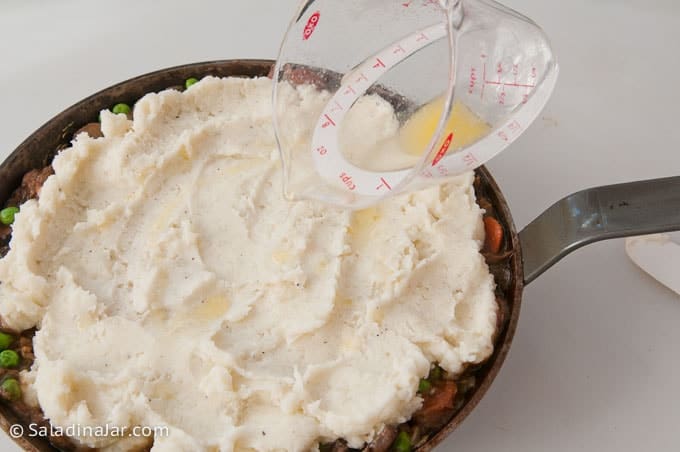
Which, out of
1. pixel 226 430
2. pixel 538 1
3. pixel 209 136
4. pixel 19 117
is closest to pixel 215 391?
pixel 226 430

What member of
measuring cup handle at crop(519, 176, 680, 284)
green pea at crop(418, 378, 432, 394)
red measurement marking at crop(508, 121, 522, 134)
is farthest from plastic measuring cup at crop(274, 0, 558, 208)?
green pea at crop(418, 378, 432, 394)

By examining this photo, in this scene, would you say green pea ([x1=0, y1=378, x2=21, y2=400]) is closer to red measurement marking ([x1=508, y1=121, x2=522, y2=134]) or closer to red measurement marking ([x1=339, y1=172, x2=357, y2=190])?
red measurement marking ([x1=339, y1=172, x2=357, y2=190])

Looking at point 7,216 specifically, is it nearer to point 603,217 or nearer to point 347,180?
point 347,180

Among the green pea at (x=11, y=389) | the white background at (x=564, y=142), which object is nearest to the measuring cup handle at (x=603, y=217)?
the white background at (x=564, y=142)

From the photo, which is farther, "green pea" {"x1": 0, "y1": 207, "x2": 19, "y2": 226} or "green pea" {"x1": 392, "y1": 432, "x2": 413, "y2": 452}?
"green pea" {"x1": 0, "y1": 207, "x2": 19, "y2": 226}

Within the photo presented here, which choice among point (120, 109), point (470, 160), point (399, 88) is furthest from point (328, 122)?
point (120, 109)

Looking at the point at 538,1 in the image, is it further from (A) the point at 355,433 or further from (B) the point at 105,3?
(A) the point at 355,433
